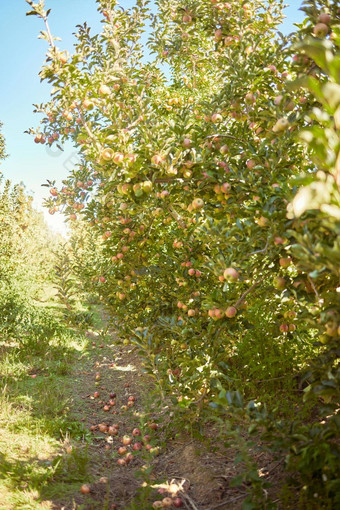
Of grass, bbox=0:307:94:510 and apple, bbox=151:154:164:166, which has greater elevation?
apple, bbox=151:154:164:166

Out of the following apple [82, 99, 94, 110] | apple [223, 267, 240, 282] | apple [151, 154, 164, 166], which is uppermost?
apple [82, 99, 94, 110]

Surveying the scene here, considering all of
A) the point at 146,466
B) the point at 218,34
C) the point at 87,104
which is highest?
the point at 218,34

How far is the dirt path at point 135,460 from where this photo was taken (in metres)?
2.18

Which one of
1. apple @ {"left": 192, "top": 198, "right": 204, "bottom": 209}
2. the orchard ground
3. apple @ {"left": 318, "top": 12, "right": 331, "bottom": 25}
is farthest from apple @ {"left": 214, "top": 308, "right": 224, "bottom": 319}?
apple @ {"left": 318, "top": 12, "right": 331, "bottom": 25}

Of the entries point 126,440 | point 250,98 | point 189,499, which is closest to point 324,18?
point 250,98

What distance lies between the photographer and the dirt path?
7.14ft

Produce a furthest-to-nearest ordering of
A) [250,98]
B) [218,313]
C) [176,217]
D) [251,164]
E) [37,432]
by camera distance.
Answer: [176,217], [37,432], [250,98], [251,164], [218,313]

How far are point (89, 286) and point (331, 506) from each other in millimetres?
3561

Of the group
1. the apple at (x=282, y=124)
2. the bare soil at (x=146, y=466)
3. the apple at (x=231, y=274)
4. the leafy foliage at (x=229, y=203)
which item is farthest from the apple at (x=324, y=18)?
the bare soil at (x=146, y=466)

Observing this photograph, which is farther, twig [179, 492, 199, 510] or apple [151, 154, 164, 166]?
apple [151, 154, 164, 166]

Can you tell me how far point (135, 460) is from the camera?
290 cm

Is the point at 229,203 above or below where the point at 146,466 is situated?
above

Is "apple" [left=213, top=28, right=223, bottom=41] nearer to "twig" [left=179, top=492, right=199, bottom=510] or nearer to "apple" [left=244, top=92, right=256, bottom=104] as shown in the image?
"apple" [left=244, top=92, right=256, bottom=104]

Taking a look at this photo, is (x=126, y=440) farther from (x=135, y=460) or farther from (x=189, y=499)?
(x=189, y=499)
